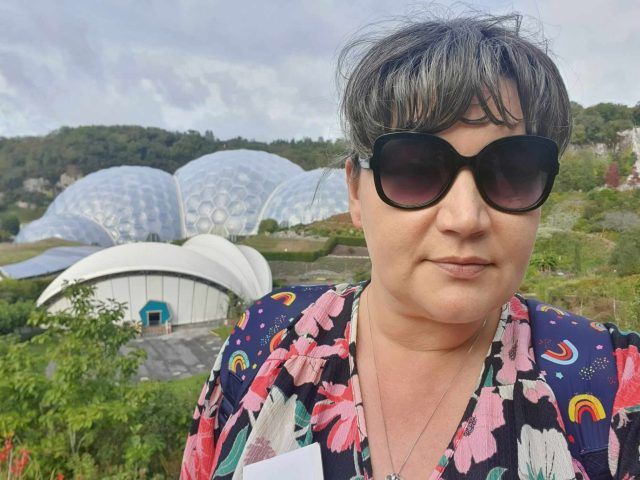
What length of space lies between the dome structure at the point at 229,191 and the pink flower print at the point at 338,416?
26177 mm

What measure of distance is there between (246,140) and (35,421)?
5694 cm

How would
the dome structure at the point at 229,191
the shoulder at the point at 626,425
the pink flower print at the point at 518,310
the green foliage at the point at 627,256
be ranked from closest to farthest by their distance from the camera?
the shoulder at the point at 626,425
the pink flower print at the point at 518,310
the green foliage at the point at 627,256
the dome structure at the point at 229,191

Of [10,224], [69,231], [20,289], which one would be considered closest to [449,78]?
[20,289]

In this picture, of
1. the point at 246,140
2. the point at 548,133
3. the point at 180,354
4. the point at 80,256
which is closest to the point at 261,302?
the point at 548,133

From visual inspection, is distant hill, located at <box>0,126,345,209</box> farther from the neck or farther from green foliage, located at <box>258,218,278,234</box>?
the neck

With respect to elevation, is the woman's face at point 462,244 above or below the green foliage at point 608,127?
below

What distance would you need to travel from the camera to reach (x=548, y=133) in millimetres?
907

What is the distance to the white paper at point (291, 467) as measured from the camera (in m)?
0.93

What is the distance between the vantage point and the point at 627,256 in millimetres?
10570

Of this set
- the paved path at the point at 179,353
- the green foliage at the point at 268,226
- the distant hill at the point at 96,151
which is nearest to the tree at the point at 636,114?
the green foliage at the point at 268,226

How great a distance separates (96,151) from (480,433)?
5884cm

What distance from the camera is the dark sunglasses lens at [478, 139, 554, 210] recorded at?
85 centimetres

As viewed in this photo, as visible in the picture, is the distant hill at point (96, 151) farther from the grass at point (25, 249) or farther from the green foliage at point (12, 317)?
the green foliage at point (12, 317)

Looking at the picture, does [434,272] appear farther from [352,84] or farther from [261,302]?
[261,302]
